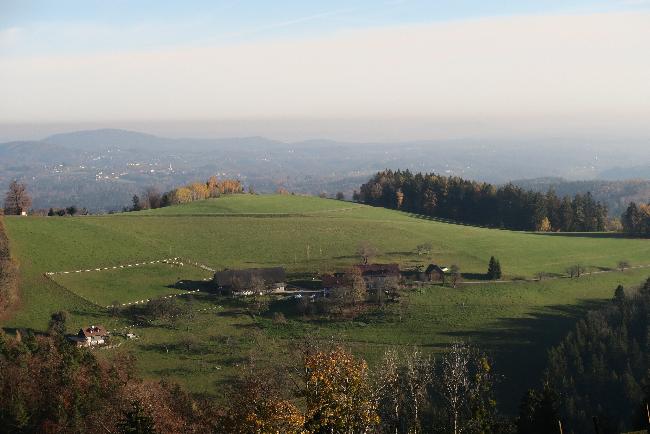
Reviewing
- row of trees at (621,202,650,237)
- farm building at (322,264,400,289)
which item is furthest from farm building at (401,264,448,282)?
row of trees at (621,202,650,237)

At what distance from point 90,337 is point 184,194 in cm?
8331

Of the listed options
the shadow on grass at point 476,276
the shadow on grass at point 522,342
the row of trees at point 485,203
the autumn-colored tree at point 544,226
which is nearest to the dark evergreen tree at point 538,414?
the shadow on grass at point 522,342

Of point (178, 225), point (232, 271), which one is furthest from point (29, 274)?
point (178, 225)

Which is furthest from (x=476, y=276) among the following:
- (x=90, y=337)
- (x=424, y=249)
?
(x=90, y=337)

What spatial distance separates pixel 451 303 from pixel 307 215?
4747 centimetres

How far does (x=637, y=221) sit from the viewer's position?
92750mm

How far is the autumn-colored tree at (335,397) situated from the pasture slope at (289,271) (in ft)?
67.9

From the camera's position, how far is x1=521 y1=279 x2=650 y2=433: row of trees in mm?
37625

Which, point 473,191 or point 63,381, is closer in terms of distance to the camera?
point 63,381

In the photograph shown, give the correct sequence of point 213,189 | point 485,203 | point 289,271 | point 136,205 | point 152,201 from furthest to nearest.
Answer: point 213,189, point 152,201, point 136,205, point 485,203, point 289,271

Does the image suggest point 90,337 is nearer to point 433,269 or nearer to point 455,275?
point 433,269

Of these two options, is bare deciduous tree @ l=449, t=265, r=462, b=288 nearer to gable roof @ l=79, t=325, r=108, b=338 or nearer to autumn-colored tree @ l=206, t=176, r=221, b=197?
gable roof @ l=79, t=325, r=108, b=338

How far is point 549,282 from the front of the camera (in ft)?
212

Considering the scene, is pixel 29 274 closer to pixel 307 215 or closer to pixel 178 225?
pixel 178 225
